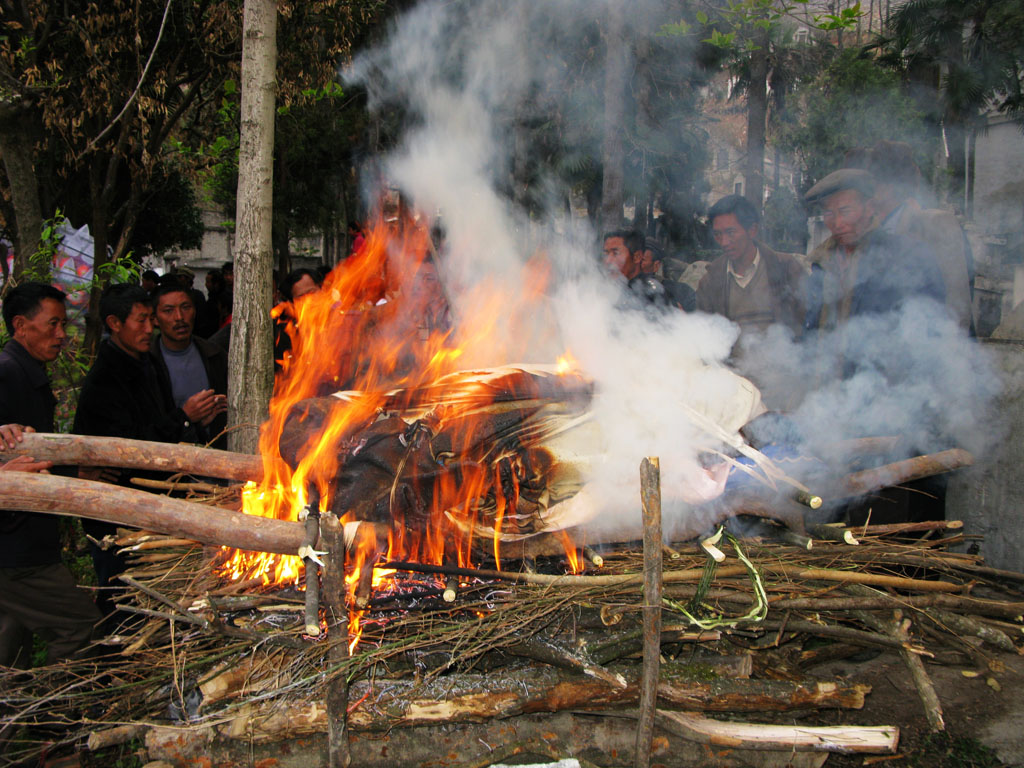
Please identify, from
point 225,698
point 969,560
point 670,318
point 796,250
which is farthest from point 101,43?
point 796,250

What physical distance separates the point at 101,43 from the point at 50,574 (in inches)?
239

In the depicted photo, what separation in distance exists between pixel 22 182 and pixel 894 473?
24.2 feet

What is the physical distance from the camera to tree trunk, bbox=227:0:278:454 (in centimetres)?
439

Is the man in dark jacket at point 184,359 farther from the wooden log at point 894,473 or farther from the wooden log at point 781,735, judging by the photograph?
the wooden log at point 894,473

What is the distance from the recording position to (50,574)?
131 inches

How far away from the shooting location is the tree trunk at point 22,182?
19.4 ft

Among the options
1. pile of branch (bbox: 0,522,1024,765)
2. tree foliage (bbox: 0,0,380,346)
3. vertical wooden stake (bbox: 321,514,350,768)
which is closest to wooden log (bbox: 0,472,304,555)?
vertical wooden stake (bbox: 321,514,350,768)

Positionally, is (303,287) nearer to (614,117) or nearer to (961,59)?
(614,117)

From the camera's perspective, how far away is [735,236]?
4730 mm

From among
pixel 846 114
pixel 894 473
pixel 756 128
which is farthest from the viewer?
pixel 756 128

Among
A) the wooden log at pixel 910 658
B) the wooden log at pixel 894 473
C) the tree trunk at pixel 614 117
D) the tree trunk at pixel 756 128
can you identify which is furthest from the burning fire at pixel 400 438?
the tree trunk at pixel 756 128

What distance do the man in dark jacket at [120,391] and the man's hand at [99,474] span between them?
0.27 ft

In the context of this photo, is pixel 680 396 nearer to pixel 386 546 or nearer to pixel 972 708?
pixel 386 546

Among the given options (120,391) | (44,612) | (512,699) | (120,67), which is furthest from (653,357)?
(120,67)
